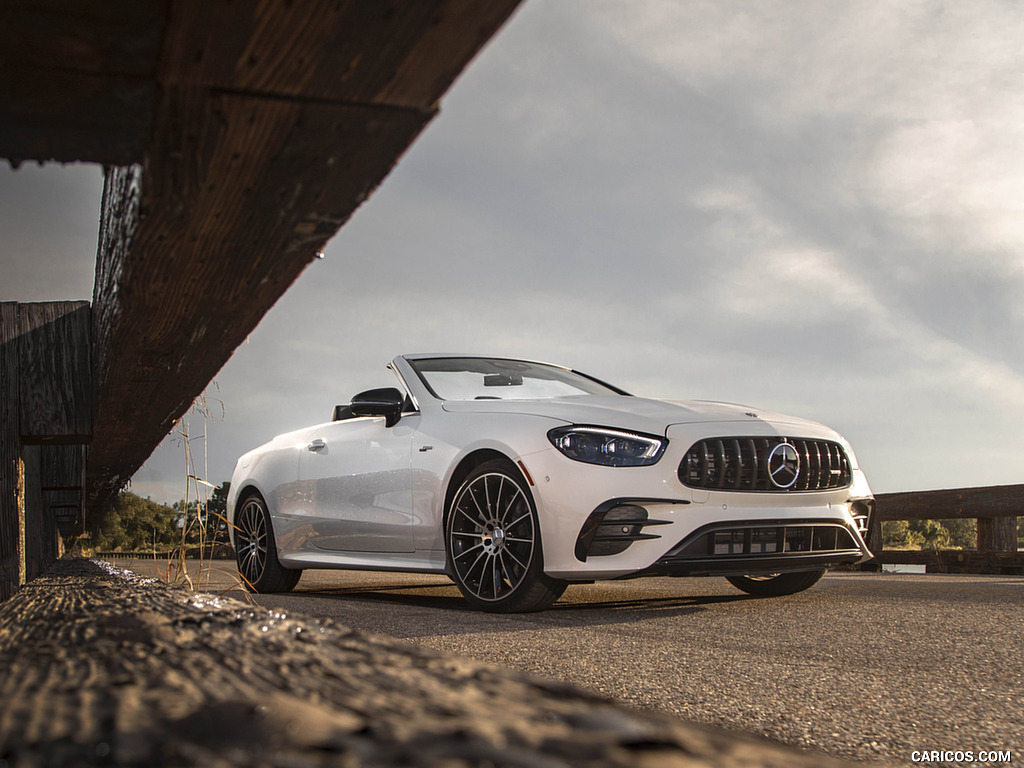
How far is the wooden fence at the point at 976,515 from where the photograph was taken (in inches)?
313

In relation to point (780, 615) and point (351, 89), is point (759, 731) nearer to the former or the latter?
point (351, 89)

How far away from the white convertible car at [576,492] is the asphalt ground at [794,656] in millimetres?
Answer: 268

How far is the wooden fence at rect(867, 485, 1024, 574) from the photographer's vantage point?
7.94 m

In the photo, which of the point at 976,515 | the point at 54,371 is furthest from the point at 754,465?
the point at 976,515

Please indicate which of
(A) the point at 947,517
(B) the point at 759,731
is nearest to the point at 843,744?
(B) the point at 759,731

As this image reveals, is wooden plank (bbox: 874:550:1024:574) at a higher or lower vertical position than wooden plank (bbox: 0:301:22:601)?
lower

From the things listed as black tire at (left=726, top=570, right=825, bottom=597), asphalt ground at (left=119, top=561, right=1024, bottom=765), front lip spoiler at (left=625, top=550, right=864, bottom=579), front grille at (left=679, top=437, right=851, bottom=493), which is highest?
front grille at (left=679, top=437, right=851, bottom=493)

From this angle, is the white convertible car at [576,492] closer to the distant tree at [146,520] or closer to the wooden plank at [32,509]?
the distant tree at [146,520]

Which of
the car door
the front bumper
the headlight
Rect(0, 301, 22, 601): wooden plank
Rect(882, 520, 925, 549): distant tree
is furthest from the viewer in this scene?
Rect(882, 520, 925, 549): distant tree

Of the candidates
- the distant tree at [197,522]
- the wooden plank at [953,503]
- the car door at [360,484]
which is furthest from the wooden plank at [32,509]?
the wooden plank at [953,503]

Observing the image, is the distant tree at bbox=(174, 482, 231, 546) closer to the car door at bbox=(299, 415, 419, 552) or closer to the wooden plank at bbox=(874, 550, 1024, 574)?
the car door at bbox=(299, 415, 419, 552)

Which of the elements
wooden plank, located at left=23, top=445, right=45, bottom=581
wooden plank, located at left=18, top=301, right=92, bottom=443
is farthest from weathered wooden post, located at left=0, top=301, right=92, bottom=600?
wooden plank, located at left=23, top=445, right=45, bottom=581

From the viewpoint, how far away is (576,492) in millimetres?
4293

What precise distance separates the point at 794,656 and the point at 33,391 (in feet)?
9.40
